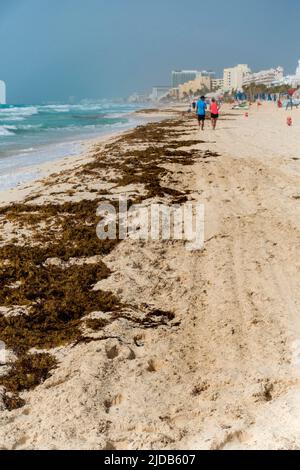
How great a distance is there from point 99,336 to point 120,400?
74 cm

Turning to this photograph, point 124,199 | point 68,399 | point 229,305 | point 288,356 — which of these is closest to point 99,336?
point 68,399

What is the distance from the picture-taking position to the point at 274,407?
7.91 ft

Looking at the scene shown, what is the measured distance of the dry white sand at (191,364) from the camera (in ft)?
7.52

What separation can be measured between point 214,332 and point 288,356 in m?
0.60

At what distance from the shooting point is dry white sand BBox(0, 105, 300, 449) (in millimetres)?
2291

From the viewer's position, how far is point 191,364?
292cm

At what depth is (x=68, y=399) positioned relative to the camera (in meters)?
2.58

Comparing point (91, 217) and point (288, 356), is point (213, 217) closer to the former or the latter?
point (91, 217)

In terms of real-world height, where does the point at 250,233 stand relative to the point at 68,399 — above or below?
above

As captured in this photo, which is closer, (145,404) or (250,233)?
(145,404)
